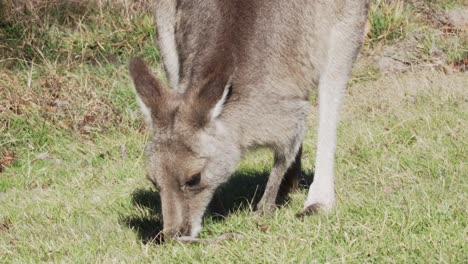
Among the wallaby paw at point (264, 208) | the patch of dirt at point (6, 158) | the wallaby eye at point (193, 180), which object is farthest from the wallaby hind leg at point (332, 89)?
the patch of dirt at point (6, 158)

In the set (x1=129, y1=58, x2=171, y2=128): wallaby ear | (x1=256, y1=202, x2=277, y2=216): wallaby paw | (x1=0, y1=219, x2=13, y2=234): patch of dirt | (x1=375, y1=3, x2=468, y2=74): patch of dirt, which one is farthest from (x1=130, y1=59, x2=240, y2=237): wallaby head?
(x1=375, y1=3, x2=468, y2=74): patch of dirt

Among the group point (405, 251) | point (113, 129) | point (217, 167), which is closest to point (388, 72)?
point (113, 129)

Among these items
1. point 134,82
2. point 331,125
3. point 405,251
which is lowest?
point 405,251

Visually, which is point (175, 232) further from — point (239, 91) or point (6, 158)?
point (6, 158)

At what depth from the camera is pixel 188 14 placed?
220 inches

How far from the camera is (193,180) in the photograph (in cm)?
489

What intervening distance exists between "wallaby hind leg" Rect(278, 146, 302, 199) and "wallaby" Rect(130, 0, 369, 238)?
2 centimetres

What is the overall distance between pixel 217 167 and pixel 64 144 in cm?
339

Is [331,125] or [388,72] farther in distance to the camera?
[388,72]

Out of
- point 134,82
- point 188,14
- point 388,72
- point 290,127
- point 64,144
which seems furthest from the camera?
point 388,72

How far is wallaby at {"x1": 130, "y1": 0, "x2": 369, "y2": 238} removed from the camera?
Result: 4.82 metres

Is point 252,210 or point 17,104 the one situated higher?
point 17,104

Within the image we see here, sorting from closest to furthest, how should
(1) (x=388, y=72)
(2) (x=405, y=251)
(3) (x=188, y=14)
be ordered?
(2) (x=405, y=251)
(3) (x=188, y=14)
(1) (x=388, y=72)

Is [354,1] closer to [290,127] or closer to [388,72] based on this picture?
[290,127]
